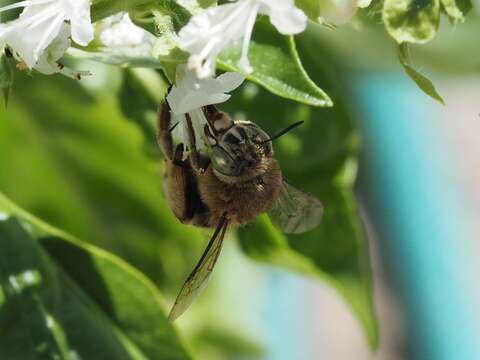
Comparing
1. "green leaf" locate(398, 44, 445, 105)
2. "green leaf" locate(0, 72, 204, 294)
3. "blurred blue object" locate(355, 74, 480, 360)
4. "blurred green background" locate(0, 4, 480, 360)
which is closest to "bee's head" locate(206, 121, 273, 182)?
"blurred green background" locate(0, 4, 480, 360)

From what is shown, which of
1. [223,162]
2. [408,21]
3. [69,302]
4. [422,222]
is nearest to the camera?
[408,21]

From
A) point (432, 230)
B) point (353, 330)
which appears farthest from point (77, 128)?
point (353, 330)

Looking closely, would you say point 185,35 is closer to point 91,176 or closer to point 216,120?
point 216,120

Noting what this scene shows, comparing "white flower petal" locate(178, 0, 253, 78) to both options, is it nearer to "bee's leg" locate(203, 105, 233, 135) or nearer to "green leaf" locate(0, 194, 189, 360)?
"bee's leg" locate(203, 105, 233, 135)

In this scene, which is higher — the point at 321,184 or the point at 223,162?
the point at 223,162

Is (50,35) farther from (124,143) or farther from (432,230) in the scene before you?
(432,230)

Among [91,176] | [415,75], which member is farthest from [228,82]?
[91,176]
